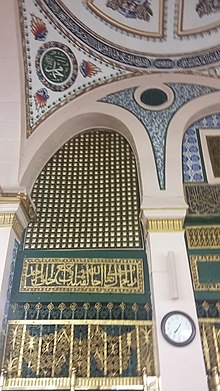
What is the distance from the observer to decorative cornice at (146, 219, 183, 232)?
3.47 meters

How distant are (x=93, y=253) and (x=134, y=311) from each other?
0.71 meters

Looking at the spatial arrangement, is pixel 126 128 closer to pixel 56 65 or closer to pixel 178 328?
pixel 56 65

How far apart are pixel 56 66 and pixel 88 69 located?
40 centimetres

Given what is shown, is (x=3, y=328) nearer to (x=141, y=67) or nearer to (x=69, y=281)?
(x=69, y=281)

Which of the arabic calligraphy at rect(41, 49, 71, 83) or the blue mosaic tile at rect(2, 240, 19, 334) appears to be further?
the arabic calligraphy at rect(41, 49, 71, 83)

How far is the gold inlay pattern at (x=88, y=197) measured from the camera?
3.70 meters

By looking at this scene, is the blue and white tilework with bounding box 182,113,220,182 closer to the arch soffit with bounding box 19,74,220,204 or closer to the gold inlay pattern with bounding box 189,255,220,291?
the arch soffit with bounding box 19,74,220,204

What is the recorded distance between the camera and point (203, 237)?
11.8 feet

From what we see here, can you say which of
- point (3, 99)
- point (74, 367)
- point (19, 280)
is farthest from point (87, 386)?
point (3, 99)

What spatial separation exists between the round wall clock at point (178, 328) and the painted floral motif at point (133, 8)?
11.5 feet

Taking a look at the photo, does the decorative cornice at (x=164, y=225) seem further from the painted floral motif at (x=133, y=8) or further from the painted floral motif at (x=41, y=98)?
the painted floral motif at (x=133, y=8)

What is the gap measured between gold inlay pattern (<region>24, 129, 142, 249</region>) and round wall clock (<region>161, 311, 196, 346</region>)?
0.87 meters

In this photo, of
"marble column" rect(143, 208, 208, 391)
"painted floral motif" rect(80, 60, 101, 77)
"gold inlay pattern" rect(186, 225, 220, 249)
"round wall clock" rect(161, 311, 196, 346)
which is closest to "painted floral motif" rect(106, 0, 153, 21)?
"painted floral motif" rect(80, 60, 101, 77)

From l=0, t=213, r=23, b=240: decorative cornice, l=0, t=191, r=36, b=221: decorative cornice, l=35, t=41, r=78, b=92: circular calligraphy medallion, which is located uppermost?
l=35, t=41, r=78, b=92: circular calligraphy medallion
